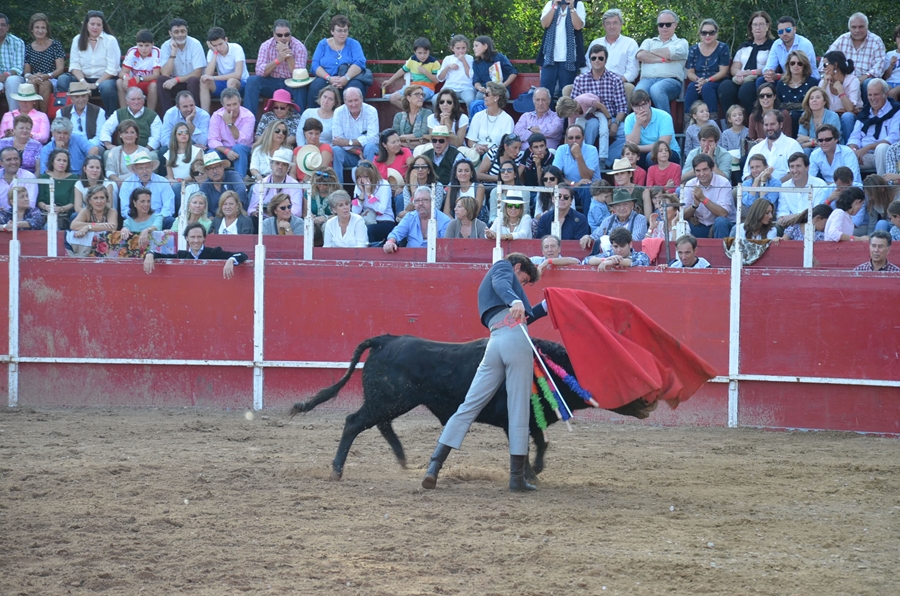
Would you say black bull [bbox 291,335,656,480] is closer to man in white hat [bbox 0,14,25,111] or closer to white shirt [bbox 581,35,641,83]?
white shirt [bbox 581,35,641,83]

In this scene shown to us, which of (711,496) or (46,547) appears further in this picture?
(711,496)

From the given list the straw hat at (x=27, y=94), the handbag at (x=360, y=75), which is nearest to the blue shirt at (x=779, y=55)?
the handbag at (x=360, y=75)

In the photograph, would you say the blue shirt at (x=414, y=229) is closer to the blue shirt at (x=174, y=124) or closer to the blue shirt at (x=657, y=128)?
the blue shirt at (x=657, y=128)

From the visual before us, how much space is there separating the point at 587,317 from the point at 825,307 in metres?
3.32

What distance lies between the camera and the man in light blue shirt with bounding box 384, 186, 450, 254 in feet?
34.4

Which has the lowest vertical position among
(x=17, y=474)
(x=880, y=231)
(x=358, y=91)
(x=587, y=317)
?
(x=17, y=474)

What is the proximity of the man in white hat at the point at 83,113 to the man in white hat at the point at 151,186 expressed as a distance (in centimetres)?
165

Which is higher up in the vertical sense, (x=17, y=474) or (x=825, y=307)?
(x=825, y=307)

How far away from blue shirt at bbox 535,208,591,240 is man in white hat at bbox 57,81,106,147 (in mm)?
5528

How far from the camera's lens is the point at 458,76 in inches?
507

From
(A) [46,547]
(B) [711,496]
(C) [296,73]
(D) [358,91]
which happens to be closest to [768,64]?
(D) [358,91]

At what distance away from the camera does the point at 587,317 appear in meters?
6.90

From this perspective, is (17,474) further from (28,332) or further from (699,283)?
(699,283)

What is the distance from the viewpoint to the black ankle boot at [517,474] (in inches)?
257
